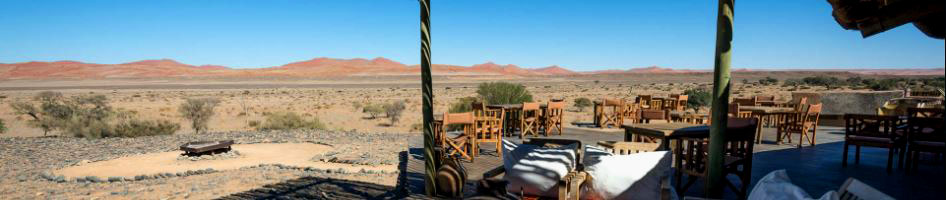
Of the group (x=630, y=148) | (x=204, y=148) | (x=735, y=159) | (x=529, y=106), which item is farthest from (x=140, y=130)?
(x=735, y=159)

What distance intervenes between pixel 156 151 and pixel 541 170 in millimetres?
10503

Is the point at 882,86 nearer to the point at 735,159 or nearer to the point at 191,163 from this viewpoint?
the point at 735,159

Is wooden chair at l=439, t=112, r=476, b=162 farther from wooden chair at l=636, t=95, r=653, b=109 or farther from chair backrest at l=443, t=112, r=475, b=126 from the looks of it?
wooden chair at l=636, t=95, r=653, b=109

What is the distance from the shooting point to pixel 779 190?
226cm

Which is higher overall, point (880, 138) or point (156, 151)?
point (880, 138)

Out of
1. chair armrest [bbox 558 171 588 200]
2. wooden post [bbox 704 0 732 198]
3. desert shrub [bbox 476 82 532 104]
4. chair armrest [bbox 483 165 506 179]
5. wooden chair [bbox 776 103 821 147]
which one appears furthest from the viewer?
desert shrub [bbox 476 82 532 104]

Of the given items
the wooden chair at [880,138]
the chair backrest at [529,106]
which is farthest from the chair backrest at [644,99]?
the wooden chair at [880,138]

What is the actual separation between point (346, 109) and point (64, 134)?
46.5ft

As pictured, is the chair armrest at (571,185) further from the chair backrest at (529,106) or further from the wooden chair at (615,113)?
the wooden chair at (615,113)

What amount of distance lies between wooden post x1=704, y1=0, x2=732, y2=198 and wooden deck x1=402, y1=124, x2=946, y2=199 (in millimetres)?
1660

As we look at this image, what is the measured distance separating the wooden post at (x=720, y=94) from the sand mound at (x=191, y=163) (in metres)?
6.31

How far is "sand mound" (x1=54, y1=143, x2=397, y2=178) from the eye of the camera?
8.47 meters

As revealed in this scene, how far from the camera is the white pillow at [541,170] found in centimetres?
340

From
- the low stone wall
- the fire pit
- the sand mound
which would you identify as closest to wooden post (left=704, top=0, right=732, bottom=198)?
the sand mound
